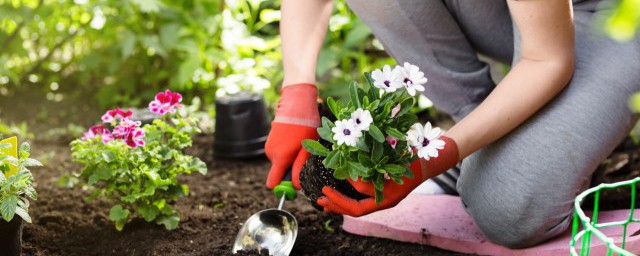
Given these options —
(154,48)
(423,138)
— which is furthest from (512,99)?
(154,48)

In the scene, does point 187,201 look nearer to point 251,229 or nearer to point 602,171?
point 251,229

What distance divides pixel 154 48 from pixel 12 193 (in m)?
1.44

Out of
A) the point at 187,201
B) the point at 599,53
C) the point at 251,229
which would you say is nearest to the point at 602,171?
the point at 599,53

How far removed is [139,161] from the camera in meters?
1.80

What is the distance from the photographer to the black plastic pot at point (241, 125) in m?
2.52

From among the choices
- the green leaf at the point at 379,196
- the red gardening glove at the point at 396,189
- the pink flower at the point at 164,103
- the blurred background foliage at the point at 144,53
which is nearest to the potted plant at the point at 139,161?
the pink flower at the point at 164,103

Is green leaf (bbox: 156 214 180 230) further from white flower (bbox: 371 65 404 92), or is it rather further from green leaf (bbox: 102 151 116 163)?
white flower (bbox: 371 65 404 92)

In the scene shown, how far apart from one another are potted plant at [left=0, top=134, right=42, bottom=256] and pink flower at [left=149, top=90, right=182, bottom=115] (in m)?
0.33

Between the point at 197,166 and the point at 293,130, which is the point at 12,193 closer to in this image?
the point at 197,166

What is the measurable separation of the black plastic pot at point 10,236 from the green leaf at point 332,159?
2.15 ft

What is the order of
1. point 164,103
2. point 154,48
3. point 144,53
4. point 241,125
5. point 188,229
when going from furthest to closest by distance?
point 144,53 < point 154,48 < point 241,125 < point 188,229 < point 164,103

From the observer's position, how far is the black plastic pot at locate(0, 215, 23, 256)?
1526 millimetres

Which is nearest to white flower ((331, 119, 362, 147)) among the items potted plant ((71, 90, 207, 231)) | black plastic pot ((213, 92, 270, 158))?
potted plant ((71, 90, 207, 231))

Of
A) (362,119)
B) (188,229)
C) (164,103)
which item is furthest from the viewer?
(188,229)
